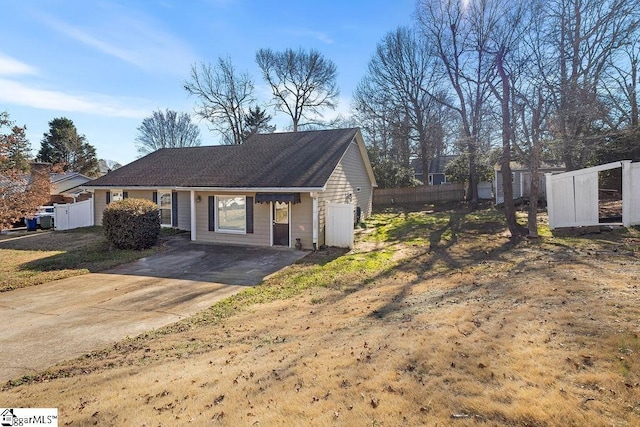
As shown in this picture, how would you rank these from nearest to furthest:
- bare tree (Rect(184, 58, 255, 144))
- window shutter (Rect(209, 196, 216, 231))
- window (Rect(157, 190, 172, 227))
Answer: window shutter (Rect(209, 196, 216, 231)) → window (Rect(157, 190, 172, 227)) → bare tree (Rect(184, 58, 255, 144))

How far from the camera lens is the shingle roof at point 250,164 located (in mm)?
13750

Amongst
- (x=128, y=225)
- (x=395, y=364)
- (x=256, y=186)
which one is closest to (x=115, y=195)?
(x=128, y=225)

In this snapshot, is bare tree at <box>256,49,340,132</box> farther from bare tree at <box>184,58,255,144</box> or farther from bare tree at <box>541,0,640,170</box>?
bare tree at <box>541,0,640,170</box>

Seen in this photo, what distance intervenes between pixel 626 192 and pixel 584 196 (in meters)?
1.06

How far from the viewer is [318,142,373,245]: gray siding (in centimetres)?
1328

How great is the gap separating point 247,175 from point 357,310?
973cm

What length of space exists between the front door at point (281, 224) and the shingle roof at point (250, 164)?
96 centimetres

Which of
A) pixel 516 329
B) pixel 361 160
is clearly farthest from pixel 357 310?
pixel 361 160

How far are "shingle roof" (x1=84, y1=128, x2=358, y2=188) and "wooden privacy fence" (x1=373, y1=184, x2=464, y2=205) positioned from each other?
12346mm

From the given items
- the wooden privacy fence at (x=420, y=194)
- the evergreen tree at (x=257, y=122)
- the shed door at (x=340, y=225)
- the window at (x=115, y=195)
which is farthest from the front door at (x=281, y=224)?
the evergreen tree at (x=257, y=122)

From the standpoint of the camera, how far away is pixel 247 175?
14.6 metres

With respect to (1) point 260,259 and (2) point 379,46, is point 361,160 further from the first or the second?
(2) point 379,46

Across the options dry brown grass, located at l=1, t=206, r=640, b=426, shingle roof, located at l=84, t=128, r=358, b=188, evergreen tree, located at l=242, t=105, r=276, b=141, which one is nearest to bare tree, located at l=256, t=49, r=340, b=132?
evergreen tree, located at l=242, t=105, r=276, b=141

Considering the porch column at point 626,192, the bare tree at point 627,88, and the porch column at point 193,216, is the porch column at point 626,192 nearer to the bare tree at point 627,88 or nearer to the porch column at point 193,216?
the bare tree at point 627,88
